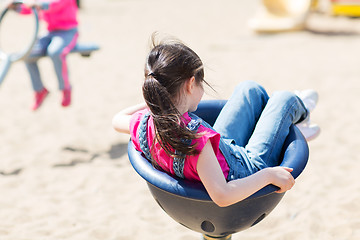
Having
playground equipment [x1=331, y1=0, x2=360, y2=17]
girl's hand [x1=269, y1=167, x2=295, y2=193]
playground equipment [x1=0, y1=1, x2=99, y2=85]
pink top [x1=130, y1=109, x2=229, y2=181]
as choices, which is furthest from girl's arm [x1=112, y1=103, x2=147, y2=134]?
playground equipment [x1=331, y1=0, x2=360, y2=17]

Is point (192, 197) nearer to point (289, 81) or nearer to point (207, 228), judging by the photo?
point (207, 228)

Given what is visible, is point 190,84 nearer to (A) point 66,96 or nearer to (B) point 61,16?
(A) point 66,96

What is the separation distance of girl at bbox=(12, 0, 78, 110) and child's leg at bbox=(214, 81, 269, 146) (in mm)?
1872

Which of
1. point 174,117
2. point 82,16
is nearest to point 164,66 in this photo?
point 174,117

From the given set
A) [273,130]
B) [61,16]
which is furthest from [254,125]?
[61,16]

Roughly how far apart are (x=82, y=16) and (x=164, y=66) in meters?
10.8

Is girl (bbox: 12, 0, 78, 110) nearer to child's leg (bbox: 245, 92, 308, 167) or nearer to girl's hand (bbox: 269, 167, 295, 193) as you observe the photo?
child's leg (bbox: 245, 92, 308, 167)

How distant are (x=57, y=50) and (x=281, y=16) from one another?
6604 millimetres

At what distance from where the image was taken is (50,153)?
3207 millimetres

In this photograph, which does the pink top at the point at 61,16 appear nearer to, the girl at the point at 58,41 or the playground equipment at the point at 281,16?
the girl at the point at 58,41

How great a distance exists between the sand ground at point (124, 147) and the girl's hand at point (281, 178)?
2.65ft

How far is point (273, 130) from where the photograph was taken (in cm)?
157

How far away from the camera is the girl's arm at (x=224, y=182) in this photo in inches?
48.6

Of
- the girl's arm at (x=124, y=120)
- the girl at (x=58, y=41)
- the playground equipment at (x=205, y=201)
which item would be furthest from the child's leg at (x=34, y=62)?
the playground equipment at (x=205, y=201)
